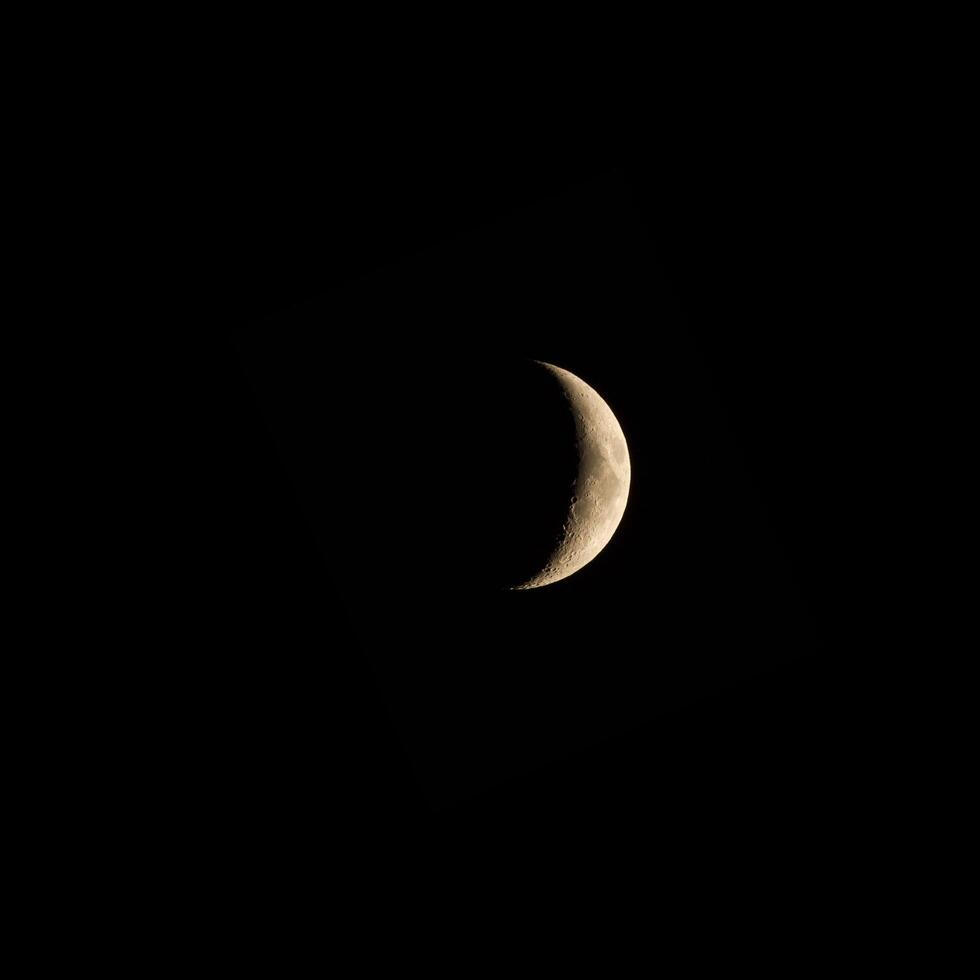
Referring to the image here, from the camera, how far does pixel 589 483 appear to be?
289 centimetres

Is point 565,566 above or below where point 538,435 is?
below

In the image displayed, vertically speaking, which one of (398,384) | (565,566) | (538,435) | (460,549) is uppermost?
(398,384)

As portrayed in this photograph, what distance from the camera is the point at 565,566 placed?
3.05 m

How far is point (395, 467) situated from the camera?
2893 millimetres

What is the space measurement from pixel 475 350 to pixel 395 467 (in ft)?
1.50

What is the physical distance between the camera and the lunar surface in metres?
2.88

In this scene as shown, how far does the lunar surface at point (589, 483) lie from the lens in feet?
9.46

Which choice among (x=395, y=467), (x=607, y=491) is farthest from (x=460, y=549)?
(x=607, y=491)

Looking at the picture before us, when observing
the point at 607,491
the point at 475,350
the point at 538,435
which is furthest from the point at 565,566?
the point at 475,350

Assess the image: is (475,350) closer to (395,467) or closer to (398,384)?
(398,384)

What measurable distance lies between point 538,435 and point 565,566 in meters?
0.49

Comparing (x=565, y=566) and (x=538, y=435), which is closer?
(x=538, y=435)

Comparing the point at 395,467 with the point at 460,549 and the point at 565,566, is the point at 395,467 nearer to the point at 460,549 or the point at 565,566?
the point at 460,549

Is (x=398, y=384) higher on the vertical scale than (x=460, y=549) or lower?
higher
